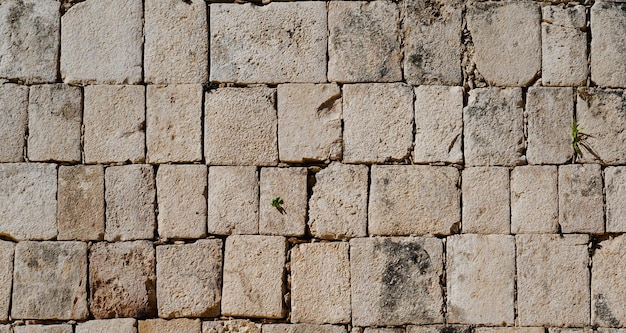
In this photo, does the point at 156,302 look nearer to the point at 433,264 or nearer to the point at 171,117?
the point at 171,117

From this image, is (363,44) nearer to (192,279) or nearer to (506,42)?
(506,42)

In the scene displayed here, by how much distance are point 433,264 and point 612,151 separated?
160 cm

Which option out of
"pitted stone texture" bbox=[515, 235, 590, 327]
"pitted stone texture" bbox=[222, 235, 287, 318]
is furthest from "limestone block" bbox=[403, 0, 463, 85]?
"pitted stone texture" bbox=[222, 235, 287, 318]

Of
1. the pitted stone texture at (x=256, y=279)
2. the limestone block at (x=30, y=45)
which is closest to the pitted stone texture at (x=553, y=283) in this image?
the pitted stone texture at (x=256, y=279)

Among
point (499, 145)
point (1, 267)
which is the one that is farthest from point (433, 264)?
point (1, 267)

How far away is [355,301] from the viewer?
4359 mm

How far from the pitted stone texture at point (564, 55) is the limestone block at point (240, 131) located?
212 centimetres

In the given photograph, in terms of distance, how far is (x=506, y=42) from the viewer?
445 cm

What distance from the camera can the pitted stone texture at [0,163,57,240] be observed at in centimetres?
440

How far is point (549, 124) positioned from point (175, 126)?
9.28 ft

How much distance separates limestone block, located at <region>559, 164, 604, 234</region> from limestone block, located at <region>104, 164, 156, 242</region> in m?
3.09

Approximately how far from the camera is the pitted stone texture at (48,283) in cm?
438

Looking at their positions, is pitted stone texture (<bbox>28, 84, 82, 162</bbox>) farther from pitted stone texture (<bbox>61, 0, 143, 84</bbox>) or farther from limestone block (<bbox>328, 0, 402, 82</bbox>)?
limestone block (<bbox>328, 0, 402, 82</bbox>)

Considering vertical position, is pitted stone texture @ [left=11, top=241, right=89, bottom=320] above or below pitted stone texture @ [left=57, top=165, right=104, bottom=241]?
below
